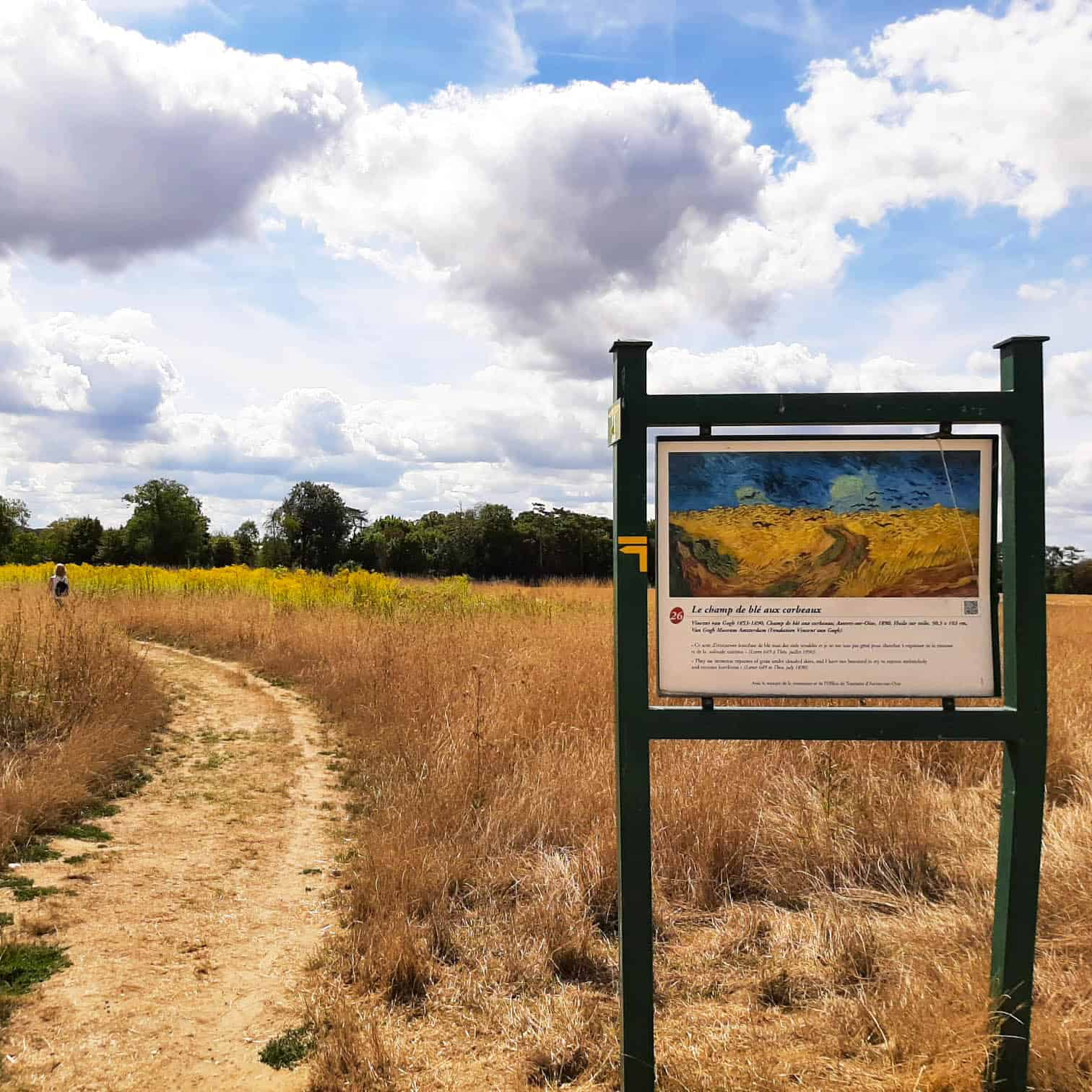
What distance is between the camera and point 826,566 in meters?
3.02

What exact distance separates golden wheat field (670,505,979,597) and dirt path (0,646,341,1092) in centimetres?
246

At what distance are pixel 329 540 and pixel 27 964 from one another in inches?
2341

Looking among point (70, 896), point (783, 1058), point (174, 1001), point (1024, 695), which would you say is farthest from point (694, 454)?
point (70, 896)

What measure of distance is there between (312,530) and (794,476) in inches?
2390

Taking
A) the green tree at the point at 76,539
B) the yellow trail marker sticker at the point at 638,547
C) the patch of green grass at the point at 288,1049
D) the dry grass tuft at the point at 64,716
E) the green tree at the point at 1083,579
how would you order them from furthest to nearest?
the green tree at the point at 76,539 → the green tree at the point at 1083,579 → the dry grass tuft at the point at 64,716 → the patch of green grass at the point at 288,1049 → the yellow trail marker sticker at the point at 638,547

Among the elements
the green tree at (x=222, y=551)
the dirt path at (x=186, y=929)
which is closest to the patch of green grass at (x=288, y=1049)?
the dirt path at (x=186, y=929)

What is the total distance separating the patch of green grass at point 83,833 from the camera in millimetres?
5617

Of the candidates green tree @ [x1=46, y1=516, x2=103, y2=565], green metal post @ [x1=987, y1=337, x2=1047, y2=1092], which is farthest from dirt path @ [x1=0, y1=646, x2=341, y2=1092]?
green tree @ [x1=46, y1=516, x2=103, y2=565]

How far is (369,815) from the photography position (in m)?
6.10

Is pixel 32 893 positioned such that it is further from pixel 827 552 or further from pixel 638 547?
pixel 827 552

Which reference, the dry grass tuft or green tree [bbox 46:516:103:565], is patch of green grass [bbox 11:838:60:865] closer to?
the dry grass tuft

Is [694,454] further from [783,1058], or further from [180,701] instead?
[180,701]

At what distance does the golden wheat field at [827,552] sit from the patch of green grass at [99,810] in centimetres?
512

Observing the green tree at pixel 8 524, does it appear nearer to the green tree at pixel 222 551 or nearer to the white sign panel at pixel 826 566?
the green tree at pixel 222 551
